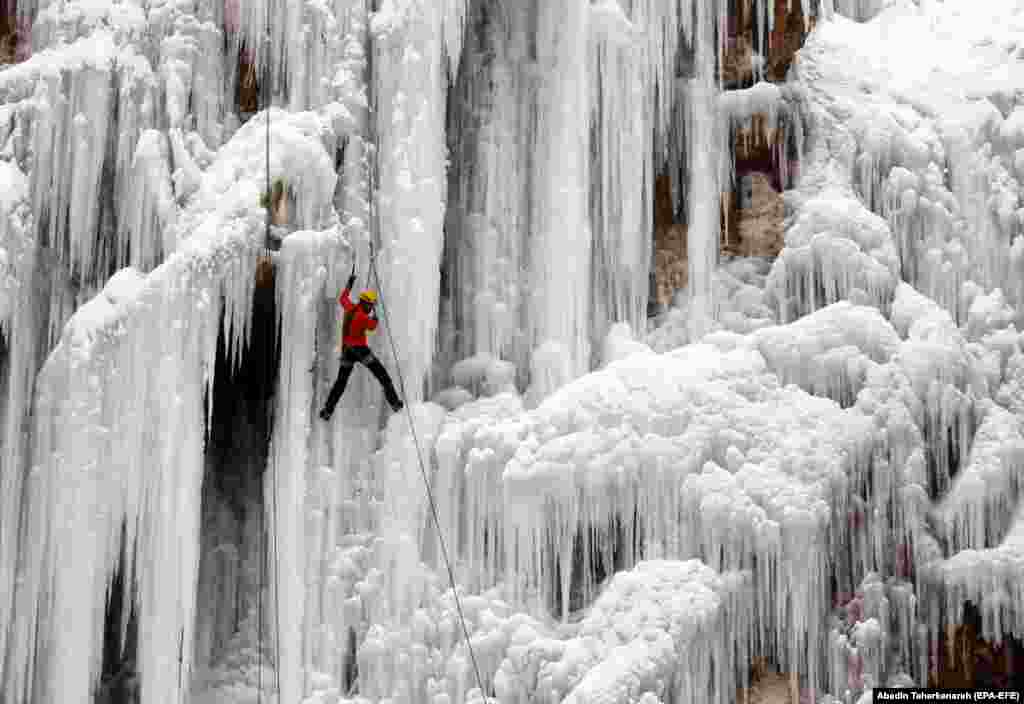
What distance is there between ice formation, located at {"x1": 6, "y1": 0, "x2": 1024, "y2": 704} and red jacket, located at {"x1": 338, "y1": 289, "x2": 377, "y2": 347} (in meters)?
0.35

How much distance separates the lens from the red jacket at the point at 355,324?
404 inches

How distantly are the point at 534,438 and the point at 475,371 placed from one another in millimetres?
1000

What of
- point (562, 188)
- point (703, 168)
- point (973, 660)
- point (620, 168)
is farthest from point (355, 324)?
point (973, 660)

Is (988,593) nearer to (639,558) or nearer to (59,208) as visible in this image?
(639,558)

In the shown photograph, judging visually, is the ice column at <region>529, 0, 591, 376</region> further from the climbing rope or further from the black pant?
the black pant

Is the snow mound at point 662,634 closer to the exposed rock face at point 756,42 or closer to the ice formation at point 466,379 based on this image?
the ice formation at point 466,379

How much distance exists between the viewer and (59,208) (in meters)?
10.9

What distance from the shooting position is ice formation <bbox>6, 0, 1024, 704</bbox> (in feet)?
A: 33.4

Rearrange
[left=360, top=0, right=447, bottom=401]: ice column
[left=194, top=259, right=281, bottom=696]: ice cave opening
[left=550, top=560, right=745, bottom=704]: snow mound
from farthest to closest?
[left=194, top=259, right=281, bottom=696]: ice cave opening
[left=360, top=0, right=447, bottom=401]: ice column
[left=550, top=560, right=745, bottom=704]: snow mound

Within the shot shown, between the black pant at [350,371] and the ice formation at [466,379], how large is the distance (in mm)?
233

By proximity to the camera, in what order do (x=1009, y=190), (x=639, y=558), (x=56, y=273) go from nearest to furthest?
(x=639, y=558) < (x=56, y=273) < (x=1009, y=190)

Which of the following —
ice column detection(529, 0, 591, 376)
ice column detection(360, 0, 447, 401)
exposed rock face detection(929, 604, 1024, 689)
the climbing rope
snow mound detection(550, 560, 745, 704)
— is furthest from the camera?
ice column detection(529, 0, 591, 376)

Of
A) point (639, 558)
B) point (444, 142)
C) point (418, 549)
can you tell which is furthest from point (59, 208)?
point (639, 558)

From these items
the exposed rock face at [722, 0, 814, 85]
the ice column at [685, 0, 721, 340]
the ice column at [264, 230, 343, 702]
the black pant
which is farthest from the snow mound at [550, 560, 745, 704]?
the exposed rock face at [722, 0, 814, 85]
